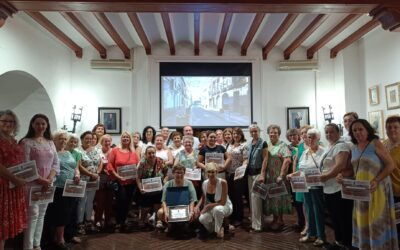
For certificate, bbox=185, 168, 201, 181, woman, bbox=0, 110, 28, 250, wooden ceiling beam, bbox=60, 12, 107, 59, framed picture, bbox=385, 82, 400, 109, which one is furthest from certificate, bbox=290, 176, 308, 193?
wooden ceiling beam, bbox=60, 12, 107, 59

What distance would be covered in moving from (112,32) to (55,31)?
3.38 ft

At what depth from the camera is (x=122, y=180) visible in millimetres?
3928

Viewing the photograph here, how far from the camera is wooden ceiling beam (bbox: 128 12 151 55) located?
5.24 metres

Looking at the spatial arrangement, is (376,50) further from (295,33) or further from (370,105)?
(295,33)

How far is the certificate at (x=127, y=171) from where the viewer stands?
3.90 meters

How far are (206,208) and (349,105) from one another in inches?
186

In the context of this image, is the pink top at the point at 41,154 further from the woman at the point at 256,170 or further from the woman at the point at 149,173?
the woman at the point at 256,170

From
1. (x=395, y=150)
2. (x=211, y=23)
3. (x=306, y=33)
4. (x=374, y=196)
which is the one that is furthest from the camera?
(x=211, y=23)

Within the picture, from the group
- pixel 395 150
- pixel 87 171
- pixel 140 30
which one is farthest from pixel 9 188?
pixel 140 30

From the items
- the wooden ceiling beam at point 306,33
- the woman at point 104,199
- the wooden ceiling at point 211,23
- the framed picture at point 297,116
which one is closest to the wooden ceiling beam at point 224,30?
the wooden ceiling at point 211,23

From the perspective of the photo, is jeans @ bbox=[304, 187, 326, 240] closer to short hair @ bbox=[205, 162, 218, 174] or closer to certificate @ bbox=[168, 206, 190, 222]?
short hair @ bbox=[205, 162, 218, 174]

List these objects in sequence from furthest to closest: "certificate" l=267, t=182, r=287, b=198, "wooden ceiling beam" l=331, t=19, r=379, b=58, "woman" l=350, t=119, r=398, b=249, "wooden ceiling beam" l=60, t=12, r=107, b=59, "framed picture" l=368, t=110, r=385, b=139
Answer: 1. "framed picture" l=368, t=110, r=385, b=139
2. "wooden ceiling beam" l=331, t=19, r=379, b=58
3. "wooden ceiling beam" l=60, t=12, r=107, b=59
4. "certificate" l=267, t=182, r=287, b=198
5. "woman" l=350, t=119, r=398, b=249

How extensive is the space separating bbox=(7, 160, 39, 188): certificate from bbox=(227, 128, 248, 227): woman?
7.87 feet

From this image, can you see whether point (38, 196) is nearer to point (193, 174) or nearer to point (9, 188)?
point (9, 188)
